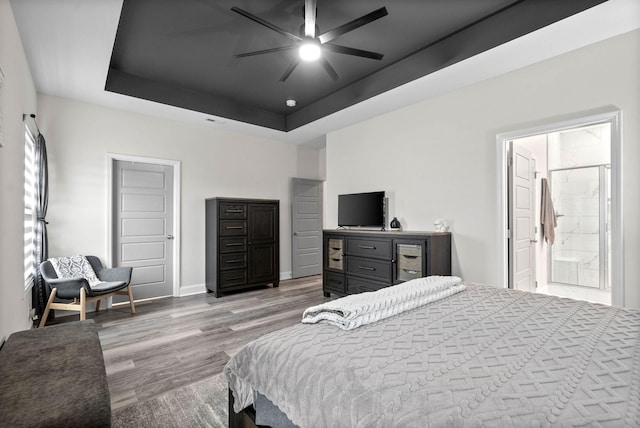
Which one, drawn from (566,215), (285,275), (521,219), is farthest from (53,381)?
(566,215)

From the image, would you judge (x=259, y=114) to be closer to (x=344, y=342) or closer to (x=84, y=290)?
(x=84, y=290)

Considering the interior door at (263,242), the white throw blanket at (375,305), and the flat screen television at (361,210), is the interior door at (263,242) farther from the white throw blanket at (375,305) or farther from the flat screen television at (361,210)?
the white throw blanket at (375,305)

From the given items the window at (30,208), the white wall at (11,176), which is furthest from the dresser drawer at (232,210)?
the white wall at (11,176)

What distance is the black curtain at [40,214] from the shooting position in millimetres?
3311

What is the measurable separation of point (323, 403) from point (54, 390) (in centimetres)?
108

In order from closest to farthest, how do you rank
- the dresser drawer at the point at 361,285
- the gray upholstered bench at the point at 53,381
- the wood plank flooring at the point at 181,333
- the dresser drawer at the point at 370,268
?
the gray upholstered bench at the point at 53,381 < the wood plank flooring at the point at 181,333 < the dresser drawer at the point at 370,268 < the dresser drawer at the point at 361,285

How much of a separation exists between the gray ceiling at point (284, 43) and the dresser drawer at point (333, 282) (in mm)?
2342

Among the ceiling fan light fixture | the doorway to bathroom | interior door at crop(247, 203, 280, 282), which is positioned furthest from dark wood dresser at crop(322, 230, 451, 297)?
the ceiling fan light fixture

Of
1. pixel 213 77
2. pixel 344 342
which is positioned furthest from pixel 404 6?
pixel 344 342

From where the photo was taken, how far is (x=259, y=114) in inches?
194

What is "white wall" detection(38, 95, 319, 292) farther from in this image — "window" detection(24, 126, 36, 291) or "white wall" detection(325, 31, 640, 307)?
"white wall" detection(325, 31, 640, 307)

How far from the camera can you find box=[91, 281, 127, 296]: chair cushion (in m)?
3.38

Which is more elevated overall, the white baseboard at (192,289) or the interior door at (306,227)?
the interior door at (306,227)

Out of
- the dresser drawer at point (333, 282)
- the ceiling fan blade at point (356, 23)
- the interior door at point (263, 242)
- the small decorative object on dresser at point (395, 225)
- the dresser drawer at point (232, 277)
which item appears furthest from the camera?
the interior door at point (263, 242)
